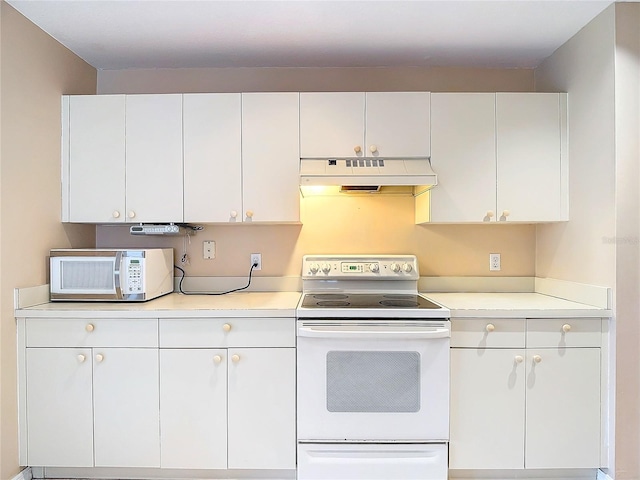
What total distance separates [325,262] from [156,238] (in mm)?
1087

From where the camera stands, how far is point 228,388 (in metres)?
2.14

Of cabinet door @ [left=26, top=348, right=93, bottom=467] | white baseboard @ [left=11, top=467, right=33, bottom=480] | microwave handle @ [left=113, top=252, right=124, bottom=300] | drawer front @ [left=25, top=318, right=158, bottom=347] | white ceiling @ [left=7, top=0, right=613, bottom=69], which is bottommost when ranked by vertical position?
white baseboard @ [left=11, top=467, right=33, bottom=480]

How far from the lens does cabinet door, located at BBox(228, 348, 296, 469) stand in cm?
214

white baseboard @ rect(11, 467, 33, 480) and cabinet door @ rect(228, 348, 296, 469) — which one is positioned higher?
cabinet door @ rect(228, 348, 296, 469)

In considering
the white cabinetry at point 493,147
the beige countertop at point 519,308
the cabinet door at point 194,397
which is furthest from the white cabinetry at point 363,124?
the cabinet door at point 194,397

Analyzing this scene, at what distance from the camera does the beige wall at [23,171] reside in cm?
206

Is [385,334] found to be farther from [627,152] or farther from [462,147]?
[627,152]

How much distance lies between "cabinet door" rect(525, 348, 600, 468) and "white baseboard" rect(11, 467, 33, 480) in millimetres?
2474

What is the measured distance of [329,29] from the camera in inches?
89.8

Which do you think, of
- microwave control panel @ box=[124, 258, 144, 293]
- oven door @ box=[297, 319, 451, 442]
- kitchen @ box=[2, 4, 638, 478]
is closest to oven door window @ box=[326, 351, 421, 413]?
oven door @ box=[297, 319, 451, 442]

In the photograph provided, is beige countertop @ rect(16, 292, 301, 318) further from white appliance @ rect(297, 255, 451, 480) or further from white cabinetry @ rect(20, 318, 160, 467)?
white appliance @ rect(297, 255, 451, 480)

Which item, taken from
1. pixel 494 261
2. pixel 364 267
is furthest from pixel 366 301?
pixel 494 261

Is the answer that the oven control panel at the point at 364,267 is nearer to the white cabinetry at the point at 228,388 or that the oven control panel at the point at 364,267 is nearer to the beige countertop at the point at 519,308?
the beige countertop at the point at 519,308

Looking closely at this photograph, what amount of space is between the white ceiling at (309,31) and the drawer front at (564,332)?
4.86 feet
